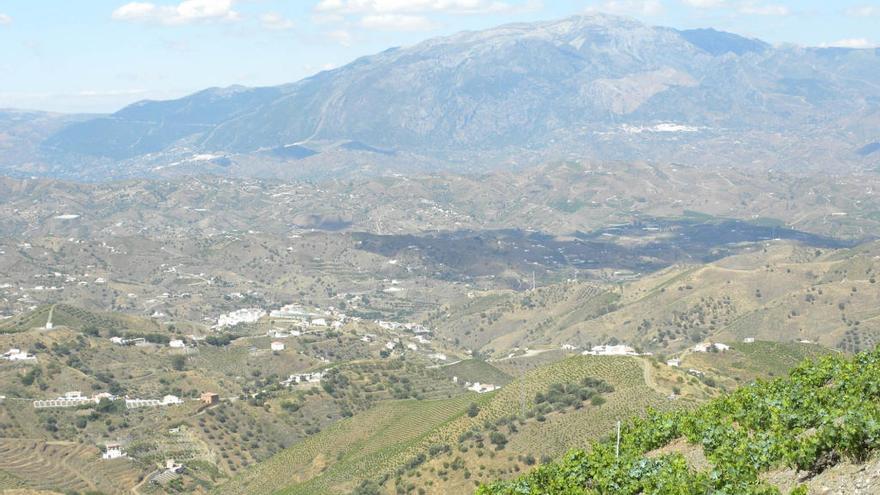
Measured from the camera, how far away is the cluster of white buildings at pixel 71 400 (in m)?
108

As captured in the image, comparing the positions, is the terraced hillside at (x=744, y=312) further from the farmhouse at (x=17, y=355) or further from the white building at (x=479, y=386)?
the farmhouse at (x=17, y=355)

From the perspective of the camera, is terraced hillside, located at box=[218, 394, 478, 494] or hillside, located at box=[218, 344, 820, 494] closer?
hillside, located at box=[218, 344, 820, 494]

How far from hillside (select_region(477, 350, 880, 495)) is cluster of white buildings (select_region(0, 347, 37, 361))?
9565 cm

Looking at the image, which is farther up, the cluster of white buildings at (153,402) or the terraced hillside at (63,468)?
the terraced hillside at (63,468)

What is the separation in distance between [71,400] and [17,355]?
15.0 metres

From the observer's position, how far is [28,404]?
350ft

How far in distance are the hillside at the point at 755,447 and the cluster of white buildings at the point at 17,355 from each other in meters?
95.7

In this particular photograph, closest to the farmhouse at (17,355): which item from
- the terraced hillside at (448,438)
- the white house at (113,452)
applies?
the white house at (113,452)

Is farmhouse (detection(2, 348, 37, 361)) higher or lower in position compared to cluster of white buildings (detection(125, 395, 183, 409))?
higher

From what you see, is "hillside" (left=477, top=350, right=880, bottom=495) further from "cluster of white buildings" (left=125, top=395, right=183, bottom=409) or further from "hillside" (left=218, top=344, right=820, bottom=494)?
"cluster of white buildings" (left=125, top=395, right=183, bottom=409)

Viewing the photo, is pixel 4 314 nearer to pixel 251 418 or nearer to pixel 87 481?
pixel 251 418

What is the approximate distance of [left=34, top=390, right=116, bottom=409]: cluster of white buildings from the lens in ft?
354

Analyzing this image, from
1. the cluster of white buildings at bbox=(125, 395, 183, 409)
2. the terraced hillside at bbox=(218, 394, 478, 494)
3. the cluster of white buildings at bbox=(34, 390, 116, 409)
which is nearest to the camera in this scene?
the terraced hillside at bbox=(218, 394, 478, 494)

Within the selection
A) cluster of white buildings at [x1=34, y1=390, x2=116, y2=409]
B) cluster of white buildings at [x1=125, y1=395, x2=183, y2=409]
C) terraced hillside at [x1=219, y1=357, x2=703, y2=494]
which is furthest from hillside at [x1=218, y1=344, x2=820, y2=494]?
cluster of white buildings at [x1=34, y1=390, x2=116, y2=409]
